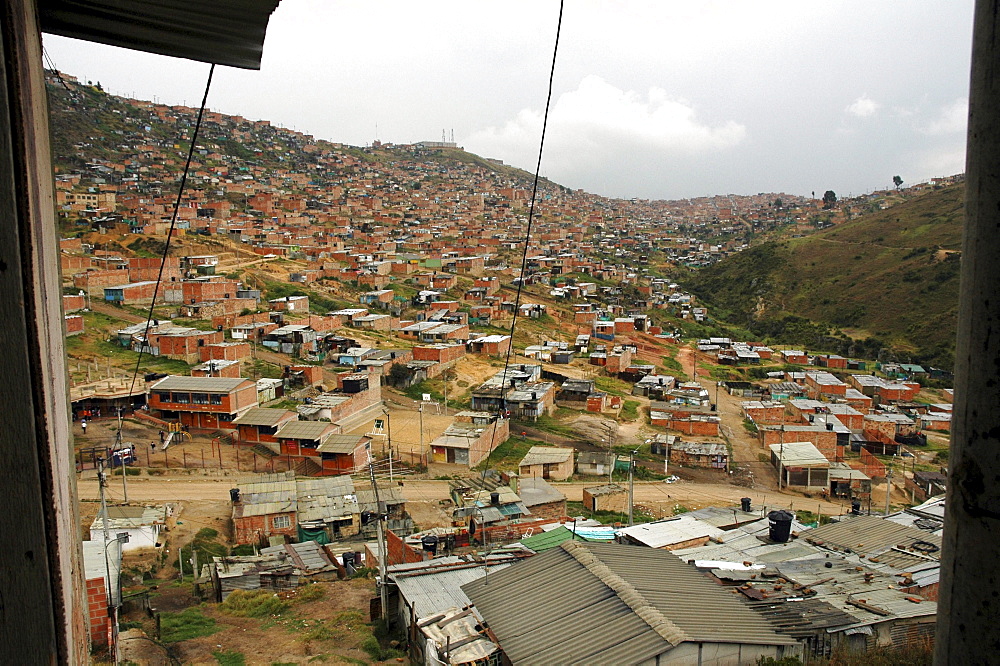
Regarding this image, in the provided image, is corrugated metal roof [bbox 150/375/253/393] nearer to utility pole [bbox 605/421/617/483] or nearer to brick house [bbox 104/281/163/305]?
brick house [bbox 104/281/163/305]

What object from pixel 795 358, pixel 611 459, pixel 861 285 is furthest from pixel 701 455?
pixel 861 285

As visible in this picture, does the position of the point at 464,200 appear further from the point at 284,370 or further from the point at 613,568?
the point at 613,568

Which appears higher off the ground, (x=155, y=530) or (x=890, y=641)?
(x=890, y=641)

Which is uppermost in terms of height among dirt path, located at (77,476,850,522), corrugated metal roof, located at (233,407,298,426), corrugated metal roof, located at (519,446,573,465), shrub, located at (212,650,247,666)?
corrugated metal roof, located at (233,407,298,426)

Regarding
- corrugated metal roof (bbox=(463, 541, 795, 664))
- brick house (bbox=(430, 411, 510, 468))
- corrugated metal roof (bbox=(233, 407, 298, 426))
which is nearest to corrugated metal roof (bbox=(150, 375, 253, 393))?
corrugated metal roof (bbox=(233, 407, 298, 426))

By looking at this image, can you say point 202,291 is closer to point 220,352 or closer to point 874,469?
point 220,352

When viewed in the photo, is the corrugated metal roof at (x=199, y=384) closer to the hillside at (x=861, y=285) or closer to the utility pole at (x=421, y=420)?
the utility pole at (x=421, y=420)

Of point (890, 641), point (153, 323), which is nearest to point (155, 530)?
point (890, 641)
